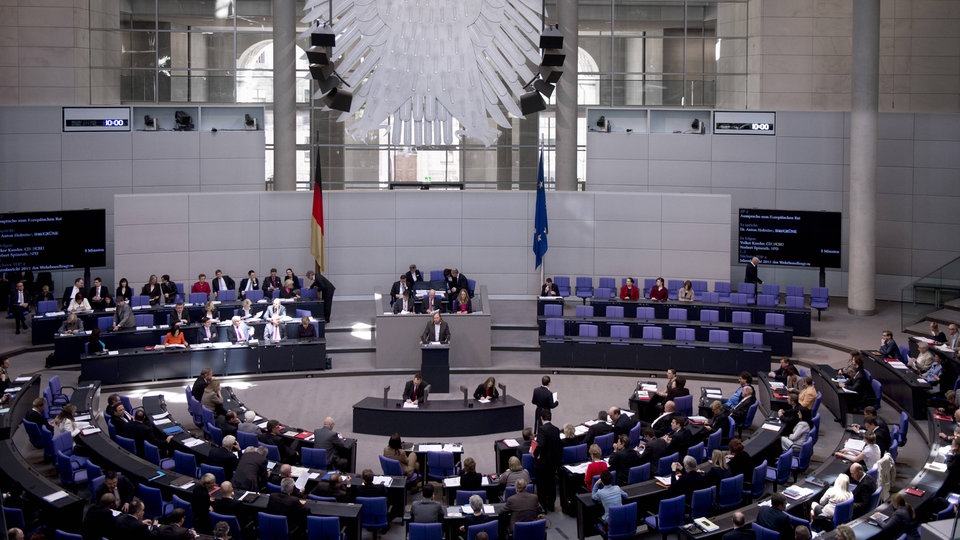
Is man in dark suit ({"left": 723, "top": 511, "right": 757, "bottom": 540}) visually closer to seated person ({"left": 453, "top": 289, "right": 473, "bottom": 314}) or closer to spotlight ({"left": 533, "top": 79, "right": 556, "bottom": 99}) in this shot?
spotlight ({"left": 533, "top": 79, "right": 556, "bottom": 99})

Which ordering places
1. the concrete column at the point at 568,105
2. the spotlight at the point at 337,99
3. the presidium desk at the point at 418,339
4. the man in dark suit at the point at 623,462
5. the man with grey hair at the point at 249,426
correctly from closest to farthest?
1. the spotlight at the point at 337,99
2. the man in dark suit at the point at 623,462
3. the man with grey hair at the point at 249,426
4. the presidium desk at the point at 418,339
5. the concrete column at the point at 568,105

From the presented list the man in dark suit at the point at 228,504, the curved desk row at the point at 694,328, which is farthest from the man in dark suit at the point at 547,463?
the curved desk row at the point at 694,328

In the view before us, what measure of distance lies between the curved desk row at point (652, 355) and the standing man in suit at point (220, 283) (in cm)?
722

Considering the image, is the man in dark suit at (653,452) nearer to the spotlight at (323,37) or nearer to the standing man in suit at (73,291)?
the spotlight at (323,37)

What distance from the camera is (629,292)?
21.8m

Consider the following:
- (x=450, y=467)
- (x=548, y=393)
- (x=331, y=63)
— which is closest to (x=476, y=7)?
(x=331, y=63)

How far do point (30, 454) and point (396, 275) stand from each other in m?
11.1

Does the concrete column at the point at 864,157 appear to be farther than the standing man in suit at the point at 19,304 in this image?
Yes

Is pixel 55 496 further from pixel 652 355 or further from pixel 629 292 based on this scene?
pixel 629 292

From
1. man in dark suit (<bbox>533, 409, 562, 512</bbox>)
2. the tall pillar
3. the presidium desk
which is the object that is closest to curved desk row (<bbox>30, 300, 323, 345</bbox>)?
the presidium desk

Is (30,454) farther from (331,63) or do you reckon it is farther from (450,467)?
(331,63)

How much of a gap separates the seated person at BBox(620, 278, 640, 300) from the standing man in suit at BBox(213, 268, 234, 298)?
838 cm

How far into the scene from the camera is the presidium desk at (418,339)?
62.1 ft

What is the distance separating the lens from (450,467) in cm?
1319
